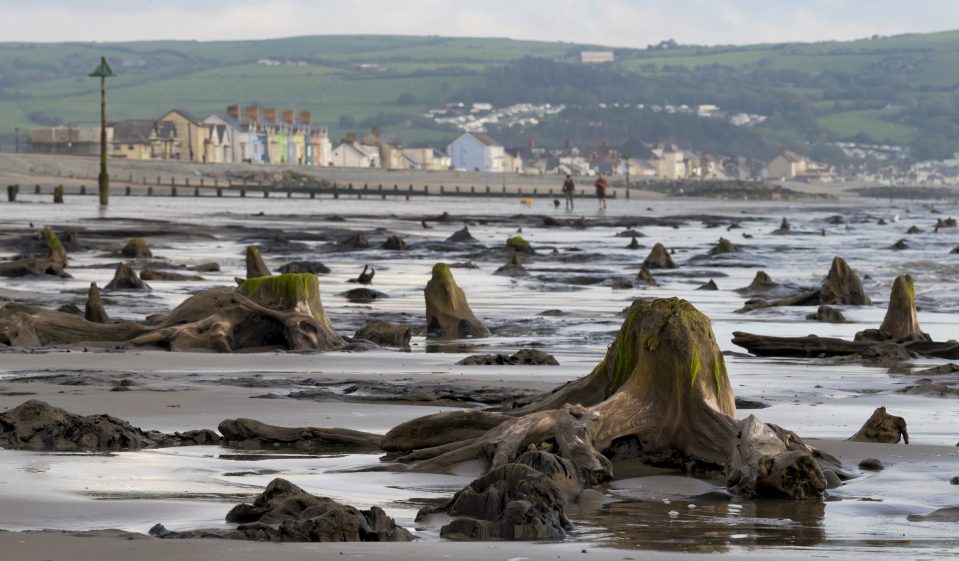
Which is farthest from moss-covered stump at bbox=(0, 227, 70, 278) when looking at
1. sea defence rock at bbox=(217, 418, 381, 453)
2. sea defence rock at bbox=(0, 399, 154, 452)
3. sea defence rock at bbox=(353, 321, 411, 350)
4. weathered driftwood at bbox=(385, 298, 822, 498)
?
weathered driftwood at bbox=(385, 298, 822, 498)

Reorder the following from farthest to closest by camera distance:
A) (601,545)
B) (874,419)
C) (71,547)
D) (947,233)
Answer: (947,233) → (874,419) → (601,545) → (71,547)

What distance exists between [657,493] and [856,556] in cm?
171

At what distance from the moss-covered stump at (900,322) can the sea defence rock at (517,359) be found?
3.26 m

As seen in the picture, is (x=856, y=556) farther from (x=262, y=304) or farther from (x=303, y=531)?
(x=262, y=304)

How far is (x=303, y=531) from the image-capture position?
6.21 m

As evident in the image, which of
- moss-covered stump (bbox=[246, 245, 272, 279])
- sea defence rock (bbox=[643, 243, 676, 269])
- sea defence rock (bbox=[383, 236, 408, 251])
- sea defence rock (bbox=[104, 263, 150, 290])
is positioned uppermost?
moss-covered stump (bbox=[246, 245, 272, 279])

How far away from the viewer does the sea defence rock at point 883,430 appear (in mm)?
9305

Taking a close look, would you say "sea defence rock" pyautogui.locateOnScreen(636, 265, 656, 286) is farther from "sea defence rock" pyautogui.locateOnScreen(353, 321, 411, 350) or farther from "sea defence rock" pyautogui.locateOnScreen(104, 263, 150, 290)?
"sea defence rock" pyautogui.locateOnScreen(353, 321, 411, 350)

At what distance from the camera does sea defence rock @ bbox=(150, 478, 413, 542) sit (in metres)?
6.21

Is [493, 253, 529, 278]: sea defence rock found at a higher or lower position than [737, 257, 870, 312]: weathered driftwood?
lower

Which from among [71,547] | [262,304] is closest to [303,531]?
[71,547]

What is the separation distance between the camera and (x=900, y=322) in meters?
15.2

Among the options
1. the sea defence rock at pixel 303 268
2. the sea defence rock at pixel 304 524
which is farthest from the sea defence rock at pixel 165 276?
the sea defence rock at pixel 304 524

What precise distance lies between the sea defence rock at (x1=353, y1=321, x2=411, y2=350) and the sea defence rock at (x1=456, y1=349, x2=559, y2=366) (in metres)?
1.86
